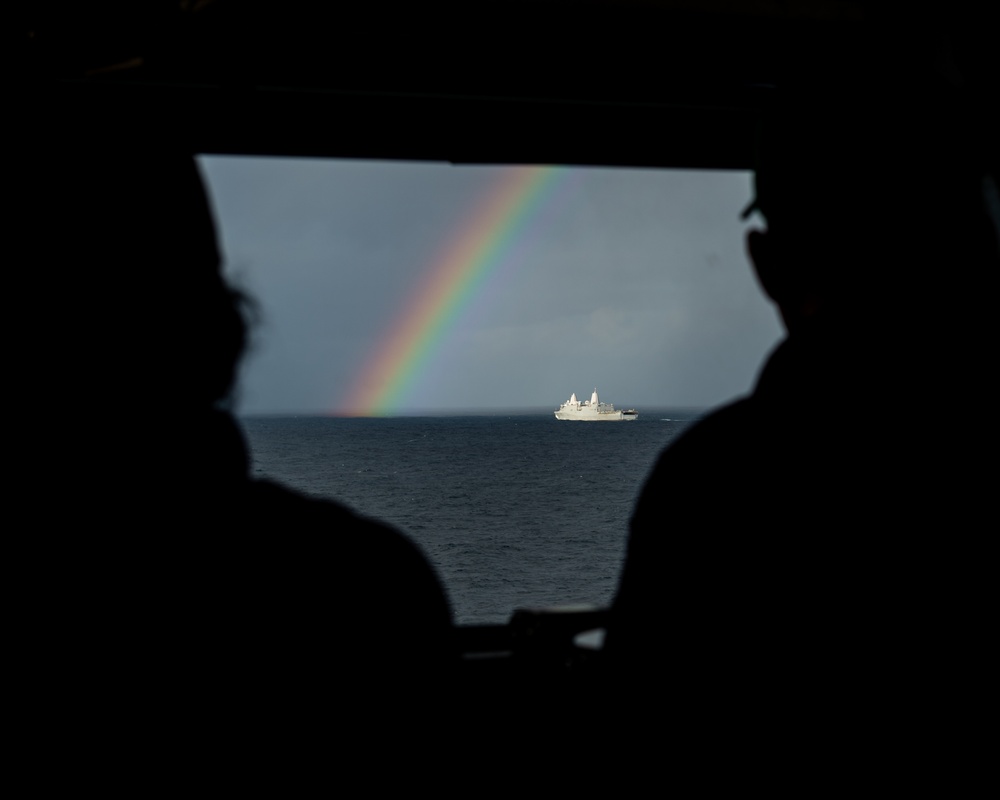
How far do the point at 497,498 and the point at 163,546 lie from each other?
47608 millimetres

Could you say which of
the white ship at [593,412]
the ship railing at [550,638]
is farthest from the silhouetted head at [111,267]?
the white ship at [593,412]

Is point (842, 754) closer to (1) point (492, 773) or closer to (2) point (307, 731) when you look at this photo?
(2) point (307, 731)

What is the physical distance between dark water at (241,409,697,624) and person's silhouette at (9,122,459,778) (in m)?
8.11

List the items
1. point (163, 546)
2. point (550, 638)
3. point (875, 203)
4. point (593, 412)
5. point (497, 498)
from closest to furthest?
point (163, 546), point (875, 203), point (550, 638), point (497, 498), point (593, 412)

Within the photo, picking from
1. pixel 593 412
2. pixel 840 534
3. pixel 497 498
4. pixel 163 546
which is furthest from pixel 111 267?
pixel 593 412

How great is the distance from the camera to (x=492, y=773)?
72.6 inches

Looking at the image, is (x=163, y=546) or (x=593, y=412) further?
(x=593, y=412)

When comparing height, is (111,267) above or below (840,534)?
above

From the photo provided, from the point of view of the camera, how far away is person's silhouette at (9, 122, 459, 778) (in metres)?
0.58

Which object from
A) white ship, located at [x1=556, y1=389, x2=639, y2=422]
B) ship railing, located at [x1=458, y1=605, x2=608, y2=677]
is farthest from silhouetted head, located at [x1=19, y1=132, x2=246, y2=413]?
white ship, located at [x1=556, y1=389, x2=639, y2=422]

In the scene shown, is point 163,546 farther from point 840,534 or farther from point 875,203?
point 875,203

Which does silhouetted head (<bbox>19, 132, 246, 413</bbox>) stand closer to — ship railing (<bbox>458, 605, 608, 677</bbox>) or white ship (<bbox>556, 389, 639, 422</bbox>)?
ship railing (<bbox>458, 605, 608, 677</bbox>)

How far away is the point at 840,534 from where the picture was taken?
65 centimetres

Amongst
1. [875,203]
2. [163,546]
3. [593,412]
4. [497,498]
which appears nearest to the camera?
[163,546]
